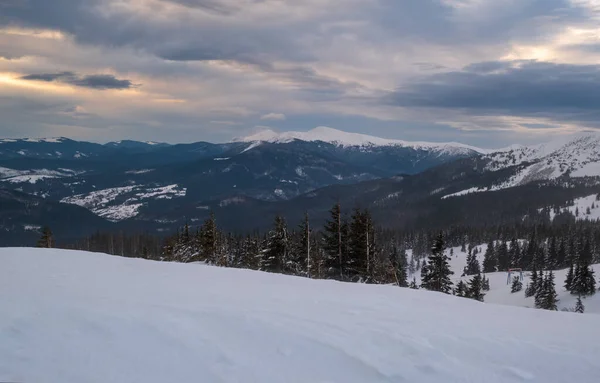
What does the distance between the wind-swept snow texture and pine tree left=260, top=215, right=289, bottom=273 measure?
29.4m

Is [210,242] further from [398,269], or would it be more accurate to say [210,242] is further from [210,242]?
[398,269]

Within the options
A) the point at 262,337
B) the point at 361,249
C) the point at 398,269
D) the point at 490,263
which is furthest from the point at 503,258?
the point at 262,337

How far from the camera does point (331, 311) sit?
9469mm

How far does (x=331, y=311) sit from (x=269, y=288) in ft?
10.6

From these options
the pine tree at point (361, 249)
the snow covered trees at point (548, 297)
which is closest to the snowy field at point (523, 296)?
the snow covered trees at point (548, 297)

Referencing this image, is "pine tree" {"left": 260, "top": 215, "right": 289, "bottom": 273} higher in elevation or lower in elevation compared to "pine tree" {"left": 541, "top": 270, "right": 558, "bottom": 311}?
higher

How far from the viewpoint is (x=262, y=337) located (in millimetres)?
7168

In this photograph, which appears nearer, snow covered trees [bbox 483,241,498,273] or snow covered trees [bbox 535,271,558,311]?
snow covered trees [bbox 535,271,558,311]

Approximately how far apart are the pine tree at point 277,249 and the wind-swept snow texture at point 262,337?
2944cm

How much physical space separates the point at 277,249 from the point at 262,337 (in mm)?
34087

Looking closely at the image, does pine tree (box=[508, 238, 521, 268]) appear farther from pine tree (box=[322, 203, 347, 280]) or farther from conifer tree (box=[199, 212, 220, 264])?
conifer tree (box=[199, 212, 220, 264])

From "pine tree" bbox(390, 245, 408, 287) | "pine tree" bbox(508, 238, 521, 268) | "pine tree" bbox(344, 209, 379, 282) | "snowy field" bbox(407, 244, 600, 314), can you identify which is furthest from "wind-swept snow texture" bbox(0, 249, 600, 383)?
"pine tree" bbox(508, 238, 521, 268)

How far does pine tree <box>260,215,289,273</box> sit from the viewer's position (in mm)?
40688

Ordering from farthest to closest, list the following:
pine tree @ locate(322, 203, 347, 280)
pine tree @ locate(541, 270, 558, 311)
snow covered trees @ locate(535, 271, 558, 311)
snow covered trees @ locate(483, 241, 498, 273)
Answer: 1. snow covered trees @ locate(483, 241, 498, 273)
2. snow covered trees @ locate(535, 271, 558, 311)
3. pine tree @ locate(541, 270, 558, 311)
4. pine tree @ locate(322, 203, 347, 280)
